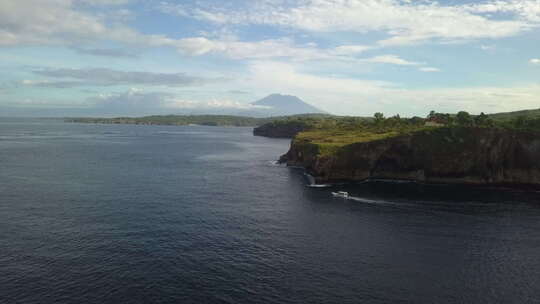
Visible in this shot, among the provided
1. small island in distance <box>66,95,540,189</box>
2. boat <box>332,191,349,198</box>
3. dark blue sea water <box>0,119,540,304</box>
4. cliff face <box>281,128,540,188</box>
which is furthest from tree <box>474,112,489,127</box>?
boat <box>332,191,349,198</box>

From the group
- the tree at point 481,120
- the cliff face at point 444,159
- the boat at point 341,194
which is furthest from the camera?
the tree at point 481,120

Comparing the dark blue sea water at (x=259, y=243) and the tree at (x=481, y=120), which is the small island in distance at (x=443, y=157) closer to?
the dark blue sea water at (x=259, y=243)

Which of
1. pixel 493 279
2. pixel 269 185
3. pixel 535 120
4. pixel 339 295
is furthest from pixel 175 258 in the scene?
pixel 535 120

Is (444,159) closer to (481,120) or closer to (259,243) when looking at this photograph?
(481,120)

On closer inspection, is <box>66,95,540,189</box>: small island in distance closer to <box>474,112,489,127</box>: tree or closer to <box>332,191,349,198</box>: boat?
<box>474,112,489,127</box>: tree

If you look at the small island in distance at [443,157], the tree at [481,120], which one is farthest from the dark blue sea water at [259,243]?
the tree at [481,120]

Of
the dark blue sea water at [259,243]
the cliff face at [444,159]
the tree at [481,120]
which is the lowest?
the dark blue sea water at [259,243]
